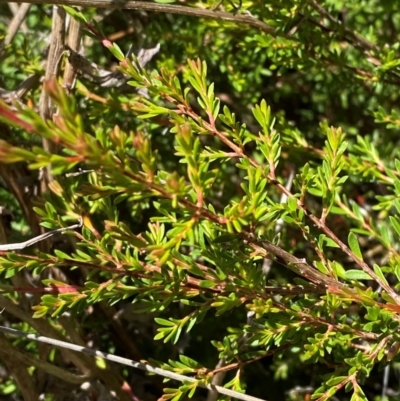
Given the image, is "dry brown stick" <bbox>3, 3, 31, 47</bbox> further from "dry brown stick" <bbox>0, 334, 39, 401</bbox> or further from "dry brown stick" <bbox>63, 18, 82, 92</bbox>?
"dry brown stick" <bbox>0, 334, 39, 401</bbox>

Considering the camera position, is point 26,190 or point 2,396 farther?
point 2,396

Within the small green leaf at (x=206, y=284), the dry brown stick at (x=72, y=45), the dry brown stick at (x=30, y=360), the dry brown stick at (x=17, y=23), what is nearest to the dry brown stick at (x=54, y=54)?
the dry brown stick at (x=72, y=45)

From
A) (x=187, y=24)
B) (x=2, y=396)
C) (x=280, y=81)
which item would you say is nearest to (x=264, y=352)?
(x=2, y=396)

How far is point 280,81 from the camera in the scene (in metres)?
1.74

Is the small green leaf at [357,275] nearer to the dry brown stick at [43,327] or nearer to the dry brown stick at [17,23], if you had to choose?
the dry brown stick at [43,327]

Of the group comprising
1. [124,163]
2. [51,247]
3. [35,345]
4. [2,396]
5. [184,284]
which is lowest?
[2,396]

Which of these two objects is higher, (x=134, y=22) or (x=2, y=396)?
(x=134, y=22)

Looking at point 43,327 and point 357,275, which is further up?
point 357,275

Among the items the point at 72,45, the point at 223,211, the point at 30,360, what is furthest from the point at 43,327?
the point at 72,45

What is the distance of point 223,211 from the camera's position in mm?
829

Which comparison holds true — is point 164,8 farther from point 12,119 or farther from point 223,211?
point 12,119

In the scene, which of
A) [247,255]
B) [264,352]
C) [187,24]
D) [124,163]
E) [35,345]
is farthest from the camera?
[187,24]

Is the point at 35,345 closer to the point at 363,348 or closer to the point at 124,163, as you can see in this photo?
the point at 363,348

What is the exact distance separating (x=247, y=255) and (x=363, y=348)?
0.26 metres
